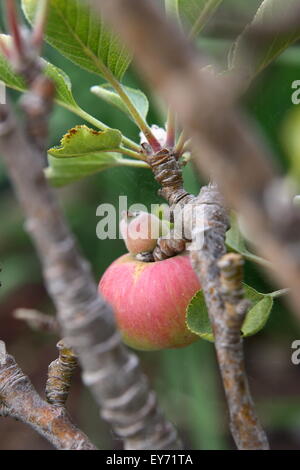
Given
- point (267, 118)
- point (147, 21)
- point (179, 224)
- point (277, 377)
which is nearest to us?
point (147, 21)

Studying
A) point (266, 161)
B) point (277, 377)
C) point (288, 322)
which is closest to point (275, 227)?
point (266, 161)

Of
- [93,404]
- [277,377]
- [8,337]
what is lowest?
[277,377]

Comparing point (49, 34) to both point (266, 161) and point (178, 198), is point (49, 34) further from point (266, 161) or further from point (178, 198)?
point (266, 161)

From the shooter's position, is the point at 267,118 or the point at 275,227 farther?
the point at 267,118

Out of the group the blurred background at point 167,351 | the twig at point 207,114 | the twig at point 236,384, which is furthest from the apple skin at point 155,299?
the blurred background at point 167,351

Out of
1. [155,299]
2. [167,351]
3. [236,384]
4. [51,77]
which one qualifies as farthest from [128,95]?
[167,351]

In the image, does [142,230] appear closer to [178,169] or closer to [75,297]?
[178,169]

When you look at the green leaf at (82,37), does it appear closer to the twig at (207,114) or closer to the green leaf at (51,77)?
the green leaf at (51,77)
